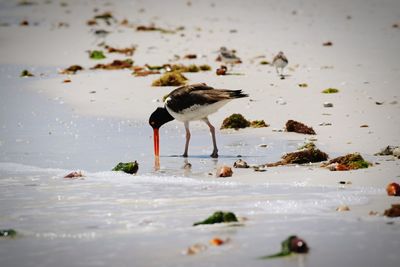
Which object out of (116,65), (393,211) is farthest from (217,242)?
(116,65)

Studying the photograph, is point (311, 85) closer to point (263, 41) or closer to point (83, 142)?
point (83, 142)

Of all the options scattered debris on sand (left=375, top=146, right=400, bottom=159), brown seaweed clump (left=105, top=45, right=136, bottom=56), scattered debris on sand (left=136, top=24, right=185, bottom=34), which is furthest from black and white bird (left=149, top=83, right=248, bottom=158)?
scattered debris on sand (left=136, top=24, right=185, bottom=34)

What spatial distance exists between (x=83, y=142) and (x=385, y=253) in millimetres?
7002

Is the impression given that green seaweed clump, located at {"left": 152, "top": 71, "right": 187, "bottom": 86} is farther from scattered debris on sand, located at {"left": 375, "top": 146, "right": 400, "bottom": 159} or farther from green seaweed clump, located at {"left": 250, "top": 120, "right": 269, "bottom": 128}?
scattered debris on sand, located at {"left": 375, "top": 146, "right": 400, "bottom": 159}

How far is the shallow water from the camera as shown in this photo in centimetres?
588

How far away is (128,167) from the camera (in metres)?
9.59

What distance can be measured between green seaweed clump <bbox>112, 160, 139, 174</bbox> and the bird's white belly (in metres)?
1.87

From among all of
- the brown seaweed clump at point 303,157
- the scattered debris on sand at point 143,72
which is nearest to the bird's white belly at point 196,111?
the brown seaweed clump at point 303,157

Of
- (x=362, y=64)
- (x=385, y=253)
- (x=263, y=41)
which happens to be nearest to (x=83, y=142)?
(x=385, y=253)

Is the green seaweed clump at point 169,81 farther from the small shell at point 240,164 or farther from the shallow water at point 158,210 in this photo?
the small shell at point 240,164

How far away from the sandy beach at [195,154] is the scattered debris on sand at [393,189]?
0.10 meters

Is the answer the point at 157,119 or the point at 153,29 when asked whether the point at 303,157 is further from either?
the point at 153,29

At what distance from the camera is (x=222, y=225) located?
21.7 ft

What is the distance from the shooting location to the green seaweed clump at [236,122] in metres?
12.6
